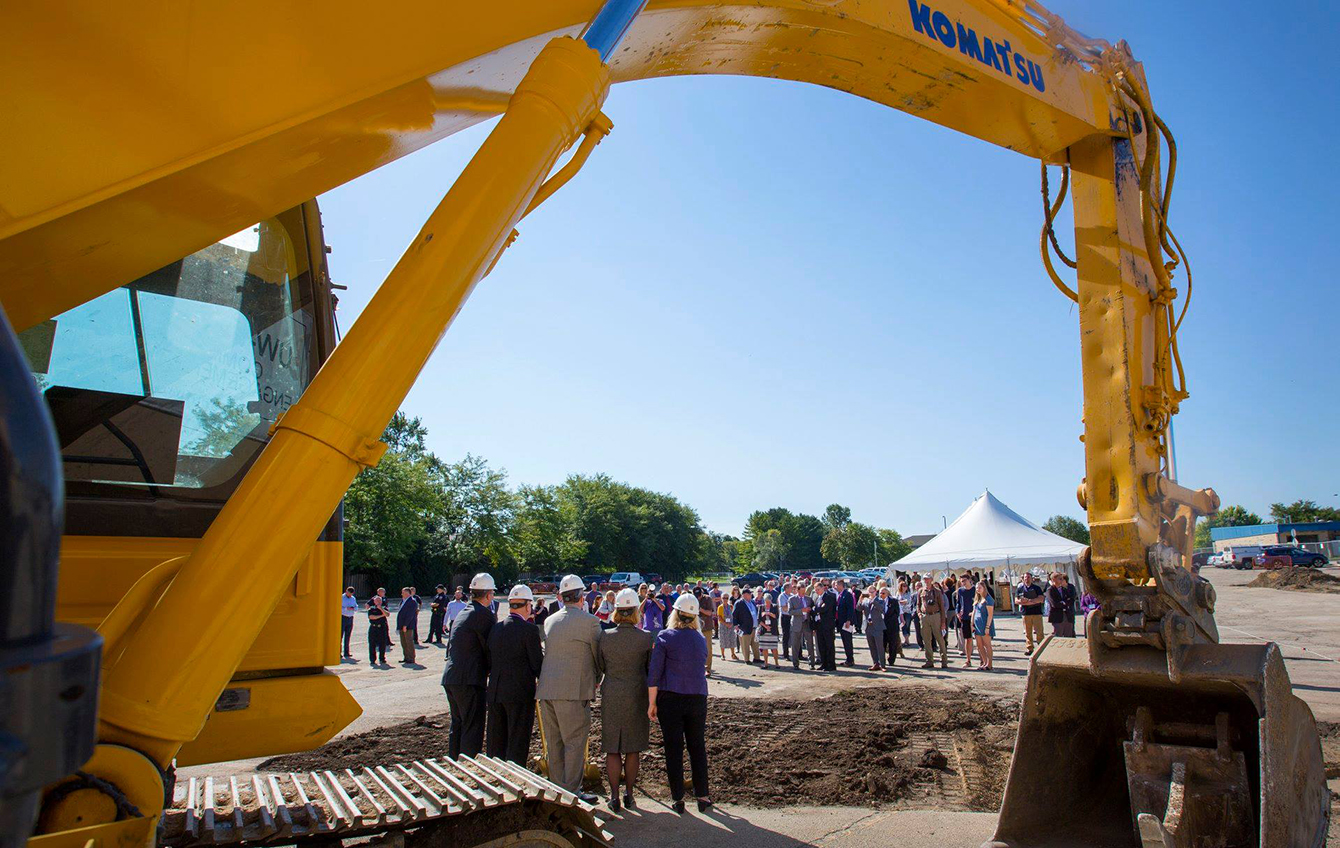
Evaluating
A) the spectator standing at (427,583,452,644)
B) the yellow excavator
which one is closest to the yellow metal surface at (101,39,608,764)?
the yellow excavator

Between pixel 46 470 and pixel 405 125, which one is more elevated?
pixel 405 125

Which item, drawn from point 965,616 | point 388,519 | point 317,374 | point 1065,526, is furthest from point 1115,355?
point 1065,526

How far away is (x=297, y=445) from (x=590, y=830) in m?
2.76

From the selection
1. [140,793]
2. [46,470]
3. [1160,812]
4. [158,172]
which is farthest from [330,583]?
[1160,812]

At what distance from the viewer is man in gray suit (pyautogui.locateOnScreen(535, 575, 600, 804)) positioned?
6711mm

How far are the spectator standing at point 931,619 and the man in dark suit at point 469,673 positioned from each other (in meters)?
11.1

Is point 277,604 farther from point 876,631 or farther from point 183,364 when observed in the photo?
point 876,631

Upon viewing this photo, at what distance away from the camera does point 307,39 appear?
2105 mm

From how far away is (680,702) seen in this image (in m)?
6.75

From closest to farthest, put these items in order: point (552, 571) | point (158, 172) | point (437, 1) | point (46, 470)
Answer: point (46, 470), point (158, 172), point (437, 1), point (552, 571)

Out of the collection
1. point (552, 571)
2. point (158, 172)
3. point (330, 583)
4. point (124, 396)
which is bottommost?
point (552, 571)

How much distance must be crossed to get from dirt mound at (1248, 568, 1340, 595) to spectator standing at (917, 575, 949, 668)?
3085 centimetres

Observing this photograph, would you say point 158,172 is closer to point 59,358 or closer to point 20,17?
point 20,17

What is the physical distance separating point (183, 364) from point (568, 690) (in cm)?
452
